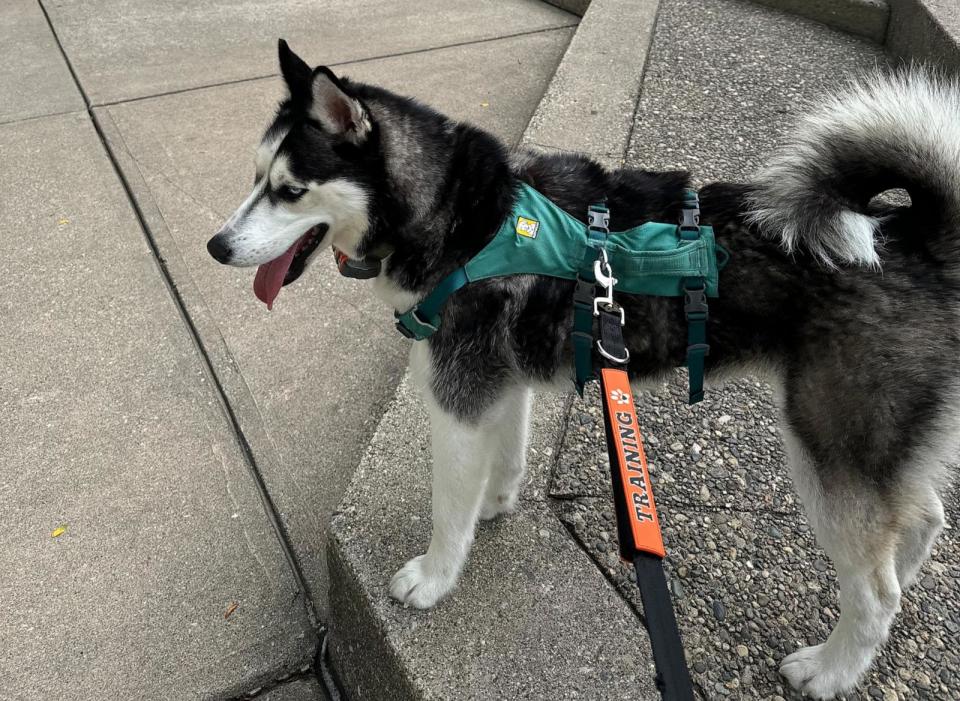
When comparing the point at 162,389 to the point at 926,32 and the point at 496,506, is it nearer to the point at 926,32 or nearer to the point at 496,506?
the point at 496,506

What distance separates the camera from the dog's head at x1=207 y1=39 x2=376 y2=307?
1977 mm

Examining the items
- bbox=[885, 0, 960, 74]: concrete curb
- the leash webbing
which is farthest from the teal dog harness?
bbox=[885, 0, 960, 74]: concrete curb

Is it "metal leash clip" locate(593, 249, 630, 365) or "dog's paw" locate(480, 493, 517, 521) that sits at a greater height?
"metal leash clip" locate(593, 249, 630, 365)

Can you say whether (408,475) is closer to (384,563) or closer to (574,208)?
(384,563)

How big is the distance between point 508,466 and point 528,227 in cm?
84

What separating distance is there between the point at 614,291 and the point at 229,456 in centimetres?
178

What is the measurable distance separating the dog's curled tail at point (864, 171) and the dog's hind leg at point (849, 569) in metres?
Answer: 0.50

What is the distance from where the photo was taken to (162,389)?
3.24m

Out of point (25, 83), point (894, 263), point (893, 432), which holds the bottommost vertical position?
point (25, 83)

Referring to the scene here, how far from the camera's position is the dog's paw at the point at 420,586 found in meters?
2.13

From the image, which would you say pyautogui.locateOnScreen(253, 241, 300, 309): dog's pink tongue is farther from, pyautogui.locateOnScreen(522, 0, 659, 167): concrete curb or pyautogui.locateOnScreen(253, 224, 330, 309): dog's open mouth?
pyautogui.locateOnScreen(522, 0, 659, 167): concrete curb

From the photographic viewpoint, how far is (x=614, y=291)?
6.53 feet

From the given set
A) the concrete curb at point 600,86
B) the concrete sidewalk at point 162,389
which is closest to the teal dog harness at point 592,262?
the concrete sidewalk at point 162,389

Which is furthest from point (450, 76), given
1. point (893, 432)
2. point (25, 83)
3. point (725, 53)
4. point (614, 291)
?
point (893, 432)
